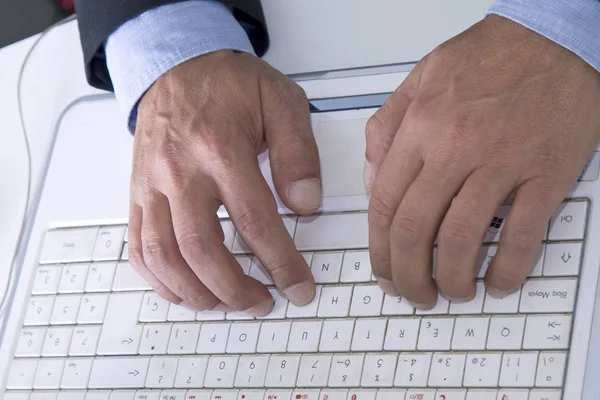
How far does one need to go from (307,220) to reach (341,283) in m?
0.08

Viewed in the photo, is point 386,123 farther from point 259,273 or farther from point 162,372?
point 162,372

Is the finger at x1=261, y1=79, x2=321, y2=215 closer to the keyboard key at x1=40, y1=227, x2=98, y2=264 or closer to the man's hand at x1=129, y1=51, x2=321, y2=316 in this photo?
the man's hand at x1=129, y1=51, x2=321, y2=316

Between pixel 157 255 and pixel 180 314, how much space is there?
64 mm

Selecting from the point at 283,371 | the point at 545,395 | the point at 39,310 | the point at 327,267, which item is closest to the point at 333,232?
the point at 327,267

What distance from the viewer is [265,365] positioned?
0.70 metres

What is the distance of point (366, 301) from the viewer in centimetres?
69

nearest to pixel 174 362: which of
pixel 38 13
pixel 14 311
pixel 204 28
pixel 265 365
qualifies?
pixel 265 365

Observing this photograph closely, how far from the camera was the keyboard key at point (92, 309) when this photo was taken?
0.80 metres

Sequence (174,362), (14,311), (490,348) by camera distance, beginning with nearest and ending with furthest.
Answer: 1. (490,348)
2. (174,362)
3. (14,311)

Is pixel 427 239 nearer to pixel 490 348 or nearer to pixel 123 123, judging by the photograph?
pixel 490 348

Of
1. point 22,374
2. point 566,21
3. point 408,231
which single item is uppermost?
point 566,21

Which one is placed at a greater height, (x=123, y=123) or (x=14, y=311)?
(x=123, y=123)

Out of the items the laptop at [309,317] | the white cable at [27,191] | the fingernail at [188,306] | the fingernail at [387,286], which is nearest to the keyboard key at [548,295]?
the laptop at [309,317]

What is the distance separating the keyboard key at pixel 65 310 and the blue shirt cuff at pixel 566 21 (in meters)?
0.53
